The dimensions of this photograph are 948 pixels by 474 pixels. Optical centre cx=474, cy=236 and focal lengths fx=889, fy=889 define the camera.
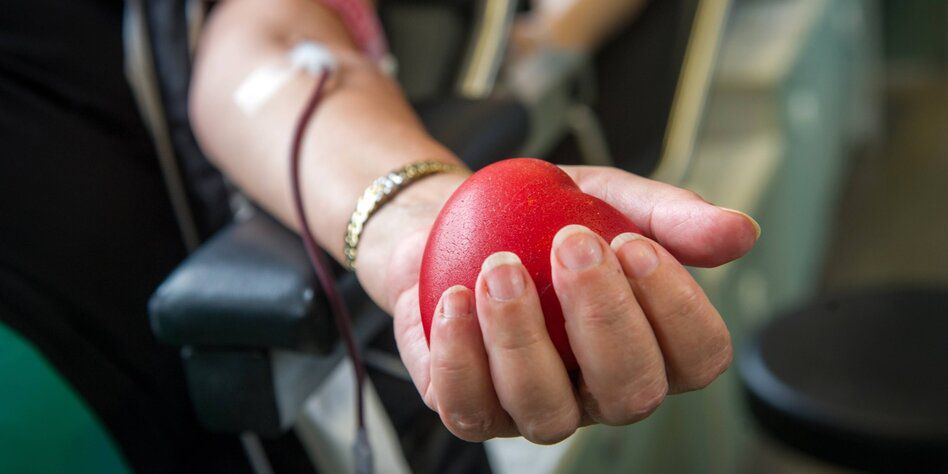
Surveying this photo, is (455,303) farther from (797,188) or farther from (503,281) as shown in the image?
(797,188)

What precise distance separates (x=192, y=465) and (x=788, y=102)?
1.31m

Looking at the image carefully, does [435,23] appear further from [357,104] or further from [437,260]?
[437,260]

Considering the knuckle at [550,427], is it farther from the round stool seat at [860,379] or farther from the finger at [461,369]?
the round stool seat at [860,379]

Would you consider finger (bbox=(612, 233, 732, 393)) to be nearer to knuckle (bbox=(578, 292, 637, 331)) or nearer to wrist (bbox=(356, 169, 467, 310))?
knuckle (bbox=(578, 292, 637, 331))

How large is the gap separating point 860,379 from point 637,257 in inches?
35.4

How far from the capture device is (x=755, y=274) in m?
1.40

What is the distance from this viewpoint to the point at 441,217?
0.37 meters

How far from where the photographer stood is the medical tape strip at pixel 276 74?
1.82 ft

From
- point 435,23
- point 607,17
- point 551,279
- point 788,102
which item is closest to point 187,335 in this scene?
point 551,279

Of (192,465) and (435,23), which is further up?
(435,23)

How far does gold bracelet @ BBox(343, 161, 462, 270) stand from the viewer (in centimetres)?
46

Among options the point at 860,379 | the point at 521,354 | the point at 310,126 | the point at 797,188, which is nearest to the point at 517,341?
the point at 521,354

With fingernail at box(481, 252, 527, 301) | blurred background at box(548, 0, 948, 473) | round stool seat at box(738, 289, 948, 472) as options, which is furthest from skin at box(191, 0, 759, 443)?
round stool seat at box(738, 289, 948, 472)

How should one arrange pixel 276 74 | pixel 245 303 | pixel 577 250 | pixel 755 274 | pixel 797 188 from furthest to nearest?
pixel 797 188 → pixel 755 274 → pixel 276 74 → pixel 245 303 → pixel 577 250
